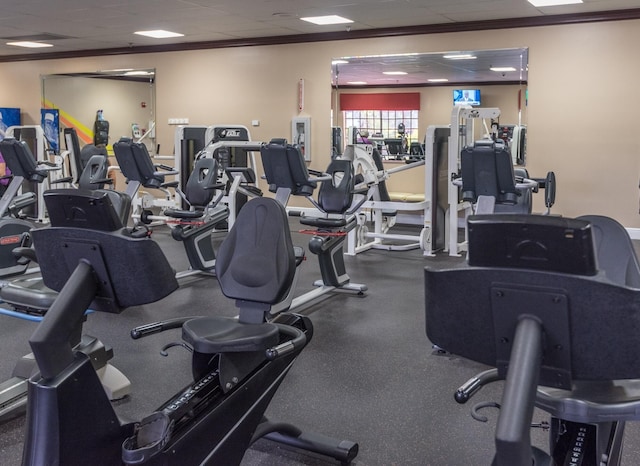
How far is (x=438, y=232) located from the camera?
715cm

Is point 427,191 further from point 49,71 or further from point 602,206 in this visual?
point 49,71

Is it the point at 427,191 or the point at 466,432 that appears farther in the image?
the point at 427,191

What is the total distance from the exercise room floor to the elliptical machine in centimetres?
9

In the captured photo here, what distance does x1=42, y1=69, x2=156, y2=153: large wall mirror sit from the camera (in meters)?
11.5

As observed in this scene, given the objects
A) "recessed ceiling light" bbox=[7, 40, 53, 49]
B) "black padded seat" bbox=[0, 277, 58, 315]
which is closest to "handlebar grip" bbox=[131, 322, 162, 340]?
"black padded seat" bbox=[0, 277, 58, 315]

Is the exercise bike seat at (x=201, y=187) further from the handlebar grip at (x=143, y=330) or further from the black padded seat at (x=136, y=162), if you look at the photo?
the handlebar grip at (x=143, y=330)

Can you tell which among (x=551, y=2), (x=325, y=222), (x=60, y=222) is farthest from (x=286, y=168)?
(x=551, y=2)

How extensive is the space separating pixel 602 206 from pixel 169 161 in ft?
22.4

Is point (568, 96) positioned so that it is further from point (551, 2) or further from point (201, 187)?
point (201, 187)

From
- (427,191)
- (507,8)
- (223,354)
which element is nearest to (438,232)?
(427,191)

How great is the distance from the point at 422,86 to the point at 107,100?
6074 millimetres

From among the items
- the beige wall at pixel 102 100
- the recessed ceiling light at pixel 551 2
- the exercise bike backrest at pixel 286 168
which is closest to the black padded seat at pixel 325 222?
the exercise bike backrest at pixel 286 168

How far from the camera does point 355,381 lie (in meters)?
3.42

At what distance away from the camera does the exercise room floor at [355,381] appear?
2.66 metres
